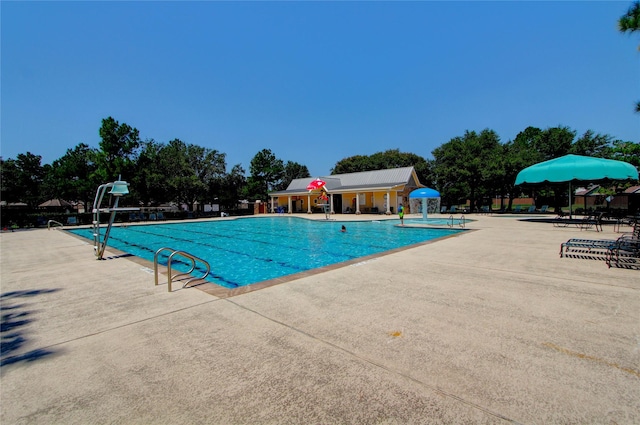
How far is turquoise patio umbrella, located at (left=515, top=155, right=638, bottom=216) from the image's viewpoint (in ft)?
57.2

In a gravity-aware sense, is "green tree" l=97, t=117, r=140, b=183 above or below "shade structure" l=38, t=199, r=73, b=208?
above

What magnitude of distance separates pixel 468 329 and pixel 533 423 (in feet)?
5.18

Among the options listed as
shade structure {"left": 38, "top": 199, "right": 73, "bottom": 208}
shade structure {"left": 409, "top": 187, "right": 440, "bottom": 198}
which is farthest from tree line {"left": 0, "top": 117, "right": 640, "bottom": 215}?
shade structure {"left": 409, "top": 187, "right": 440, "bottom": 198}

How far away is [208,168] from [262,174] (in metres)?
12.9

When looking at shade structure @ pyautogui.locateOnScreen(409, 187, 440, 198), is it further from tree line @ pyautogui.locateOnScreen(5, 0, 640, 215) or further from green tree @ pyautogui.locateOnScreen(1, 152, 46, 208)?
green tree @ pyautogui.locateOnScreen(1, 152, 46, 208)

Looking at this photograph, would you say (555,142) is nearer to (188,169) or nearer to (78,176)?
(188,169)

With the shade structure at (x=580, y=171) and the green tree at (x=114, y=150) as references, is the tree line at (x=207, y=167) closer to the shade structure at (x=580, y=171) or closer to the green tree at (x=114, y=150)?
the green tree at (x=114, y=150)

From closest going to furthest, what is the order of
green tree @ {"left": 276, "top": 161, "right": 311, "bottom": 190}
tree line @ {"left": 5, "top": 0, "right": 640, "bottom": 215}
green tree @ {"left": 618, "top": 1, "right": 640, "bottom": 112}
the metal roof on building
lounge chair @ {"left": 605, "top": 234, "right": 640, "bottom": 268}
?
lounge chair @ {"left": 605, "top": 234, "right": 640, "bottom": 268} < green tree @ {"left": 618, "top": 1, "right": 640, "bottom": 112} < tree line @ {"left": 5, "top": 0, "right": 640, "bottom": 215} < the metal roof on building < green tree @ {"left": 276, "top": 161, "right": 311, "bottom": 190}

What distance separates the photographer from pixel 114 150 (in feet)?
106

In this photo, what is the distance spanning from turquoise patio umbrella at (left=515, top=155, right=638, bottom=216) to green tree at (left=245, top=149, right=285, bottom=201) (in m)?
37.2

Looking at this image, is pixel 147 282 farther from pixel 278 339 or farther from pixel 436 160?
pixel 436 160

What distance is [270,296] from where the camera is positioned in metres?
5.10

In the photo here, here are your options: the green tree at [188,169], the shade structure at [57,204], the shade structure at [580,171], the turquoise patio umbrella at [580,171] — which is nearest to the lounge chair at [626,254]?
the turquoise patio umbrella at [580,171]

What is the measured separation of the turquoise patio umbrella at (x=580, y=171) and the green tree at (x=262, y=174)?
37245mm
